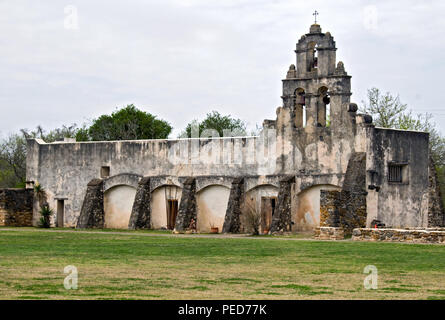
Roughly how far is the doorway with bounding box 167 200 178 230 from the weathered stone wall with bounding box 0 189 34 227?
28.3 ft

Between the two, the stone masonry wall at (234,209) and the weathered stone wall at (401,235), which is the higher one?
the stone masonry wall at (234,209)

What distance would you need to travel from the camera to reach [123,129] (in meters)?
64.0

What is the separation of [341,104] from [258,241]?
867cm

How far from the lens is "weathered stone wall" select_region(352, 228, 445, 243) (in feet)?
96.5

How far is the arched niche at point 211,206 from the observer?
39906 millimetres

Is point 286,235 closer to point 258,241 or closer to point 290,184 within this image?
point 290,184

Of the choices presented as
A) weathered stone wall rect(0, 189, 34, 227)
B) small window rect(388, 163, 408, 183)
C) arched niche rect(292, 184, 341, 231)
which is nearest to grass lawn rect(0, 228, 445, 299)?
arched niche rect(292, 184, 341, 231)

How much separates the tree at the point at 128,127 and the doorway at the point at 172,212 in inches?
873

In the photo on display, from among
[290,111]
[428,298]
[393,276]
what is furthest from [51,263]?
[290,111]

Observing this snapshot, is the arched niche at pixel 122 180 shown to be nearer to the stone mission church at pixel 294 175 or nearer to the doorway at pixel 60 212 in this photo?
the stone mission church at pixel 294 175

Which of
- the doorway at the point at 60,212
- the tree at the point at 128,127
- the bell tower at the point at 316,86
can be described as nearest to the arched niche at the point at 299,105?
the bell tower at the point at 316,86
